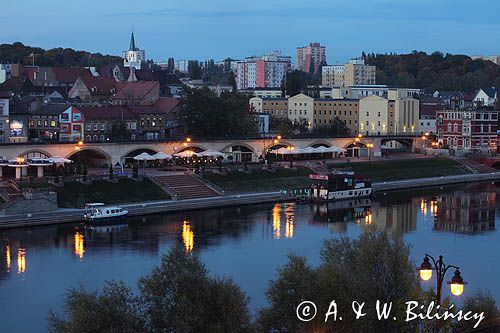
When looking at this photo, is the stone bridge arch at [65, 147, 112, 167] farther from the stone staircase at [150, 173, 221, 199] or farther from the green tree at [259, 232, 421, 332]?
the green tree at [259, 232, 421, 332]

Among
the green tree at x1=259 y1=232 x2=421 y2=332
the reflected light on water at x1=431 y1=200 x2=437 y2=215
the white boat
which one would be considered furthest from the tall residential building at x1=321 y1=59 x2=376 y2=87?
the green tree at x1=259 y1=232 x2=421 y2=332

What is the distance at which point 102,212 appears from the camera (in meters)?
32.0

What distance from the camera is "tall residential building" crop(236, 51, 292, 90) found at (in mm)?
137000

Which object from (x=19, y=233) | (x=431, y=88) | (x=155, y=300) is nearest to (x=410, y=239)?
(x=19, y=233)

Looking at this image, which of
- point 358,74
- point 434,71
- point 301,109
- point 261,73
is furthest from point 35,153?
point 261,73

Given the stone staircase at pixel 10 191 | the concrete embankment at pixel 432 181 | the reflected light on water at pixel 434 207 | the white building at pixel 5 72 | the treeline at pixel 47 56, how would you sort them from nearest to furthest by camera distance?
the stone staircase at pixel 10 191
the reflected light on water at pixel 434 207
the concrete embankment at pixel 432 181
the white building at pixel 5 72
the treeline at pixel 47 56

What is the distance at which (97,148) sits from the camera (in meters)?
42.4

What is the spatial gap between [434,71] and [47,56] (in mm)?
51085

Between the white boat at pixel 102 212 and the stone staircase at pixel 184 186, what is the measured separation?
4.68 metres

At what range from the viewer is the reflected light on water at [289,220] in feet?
101

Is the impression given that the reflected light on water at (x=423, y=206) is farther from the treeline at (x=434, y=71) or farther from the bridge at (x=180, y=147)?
the treeline at (x=434, y=71)

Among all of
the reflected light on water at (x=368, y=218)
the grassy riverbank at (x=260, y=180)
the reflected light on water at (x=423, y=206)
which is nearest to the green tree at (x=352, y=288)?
the reflected light on water at (x=368, y=218)

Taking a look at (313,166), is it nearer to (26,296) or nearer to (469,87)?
(26,296)

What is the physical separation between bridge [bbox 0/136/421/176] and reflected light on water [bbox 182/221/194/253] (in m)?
10.7
